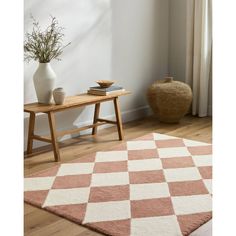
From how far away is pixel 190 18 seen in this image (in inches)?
187

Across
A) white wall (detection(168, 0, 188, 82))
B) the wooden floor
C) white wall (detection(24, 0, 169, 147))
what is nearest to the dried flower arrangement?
white wall (detection(24, 0, 169, 147))

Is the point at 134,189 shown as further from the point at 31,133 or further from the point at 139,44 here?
the point at 139,44

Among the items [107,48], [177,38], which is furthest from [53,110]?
[177,38]

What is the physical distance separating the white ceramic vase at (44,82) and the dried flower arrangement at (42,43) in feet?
0.22

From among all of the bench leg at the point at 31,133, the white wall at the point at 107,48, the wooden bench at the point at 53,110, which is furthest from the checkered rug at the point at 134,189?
the white wall at the point at 107,48

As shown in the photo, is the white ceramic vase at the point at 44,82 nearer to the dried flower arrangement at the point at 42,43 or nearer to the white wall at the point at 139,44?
the dried flower arrangement at the point at 42,43

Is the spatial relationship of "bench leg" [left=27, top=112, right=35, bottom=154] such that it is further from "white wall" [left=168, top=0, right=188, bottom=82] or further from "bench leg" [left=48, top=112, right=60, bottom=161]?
"white wall" [left=168, top=0, right=188, bottom=82]

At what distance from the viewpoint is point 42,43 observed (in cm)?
339

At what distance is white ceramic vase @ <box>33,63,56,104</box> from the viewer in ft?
10.8

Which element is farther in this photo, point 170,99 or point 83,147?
point 170,99

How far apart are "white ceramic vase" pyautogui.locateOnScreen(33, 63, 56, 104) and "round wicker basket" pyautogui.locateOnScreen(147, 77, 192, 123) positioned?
1.41 meters

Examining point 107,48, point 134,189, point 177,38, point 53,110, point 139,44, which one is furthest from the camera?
point 177,38

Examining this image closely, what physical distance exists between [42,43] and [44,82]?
0.34 meters

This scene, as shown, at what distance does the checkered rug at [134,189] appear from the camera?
2125 millimetres
